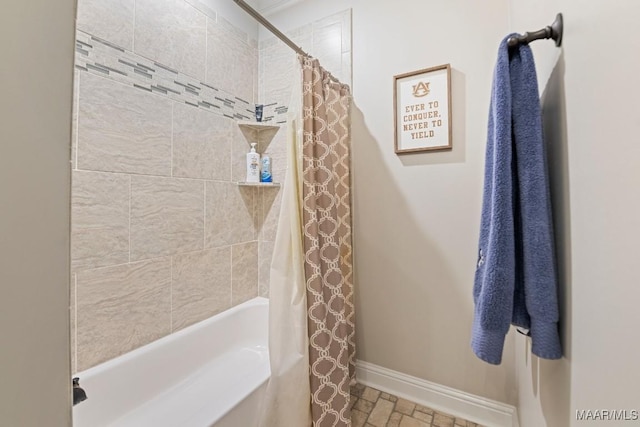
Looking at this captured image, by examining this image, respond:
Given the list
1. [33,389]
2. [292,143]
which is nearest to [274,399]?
[33,389]

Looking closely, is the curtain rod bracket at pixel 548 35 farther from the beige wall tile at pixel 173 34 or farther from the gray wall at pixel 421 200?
the beige wall tile at pixel 173 34

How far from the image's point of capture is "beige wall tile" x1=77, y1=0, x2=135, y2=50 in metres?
1.09

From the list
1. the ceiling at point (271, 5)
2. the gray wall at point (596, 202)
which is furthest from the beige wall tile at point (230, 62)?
the gray wall at point (596, 202)

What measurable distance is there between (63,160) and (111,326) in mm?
1257

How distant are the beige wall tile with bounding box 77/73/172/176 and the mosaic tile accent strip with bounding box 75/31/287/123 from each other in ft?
0.15

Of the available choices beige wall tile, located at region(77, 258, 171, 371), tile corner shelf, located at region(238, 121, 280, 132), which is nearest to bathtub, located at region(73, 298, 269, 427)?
beige wall tile, located at region(77, 258, 171, 371)

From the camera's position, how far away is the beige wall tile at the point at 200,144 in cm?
145

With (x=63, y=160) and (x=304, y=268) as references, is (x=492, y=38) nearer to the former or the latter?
(x=304, y=268)

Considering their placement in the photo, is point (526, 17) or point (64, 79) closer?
point (64, 79)

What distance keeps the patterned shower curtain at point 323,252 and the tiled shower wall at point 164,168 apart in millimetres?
543

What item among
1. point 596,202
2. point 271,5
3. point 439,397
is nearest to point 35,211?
point 596,202

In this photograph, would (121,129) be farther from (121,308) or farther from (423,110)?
(423,110)

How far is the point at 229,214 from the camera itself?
5.71ft

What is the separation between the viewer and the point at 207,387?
1396 mm
